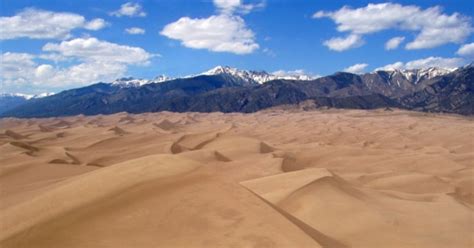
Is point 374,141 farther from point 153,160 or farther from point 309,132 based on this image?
point 153,160

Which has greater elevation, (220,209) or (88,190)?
(88,190)

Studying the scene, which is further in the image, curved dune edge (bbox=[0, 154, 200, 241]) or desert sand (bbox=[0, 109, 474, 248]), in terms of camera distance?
curved dune edge (bbox=[0, 154, 200, 241])

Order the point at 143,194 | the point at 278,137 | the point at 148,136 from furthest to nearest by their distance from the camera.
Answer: the point at 278,137, the point at 148,136, the point at 143,194

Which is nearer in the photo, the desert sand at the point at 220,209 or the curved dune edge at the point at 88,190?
the desert sand at the point at 220,209

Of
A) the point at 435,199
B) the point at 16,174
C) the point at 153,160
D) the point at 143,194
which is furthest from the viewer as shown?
the point at 16,174

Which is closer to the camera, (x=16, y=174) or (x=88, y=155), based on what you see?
(x=16, y=174)

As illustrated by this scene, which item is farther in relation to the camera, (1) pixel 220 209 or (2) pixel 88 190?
(2) pixel 88 190

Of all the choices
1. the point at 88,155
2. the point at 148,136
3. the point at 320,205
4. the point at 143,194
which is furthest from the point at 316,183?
the point at 148,136

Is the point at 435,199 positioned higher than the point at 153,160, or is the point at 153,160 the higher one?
the point at 153,160
